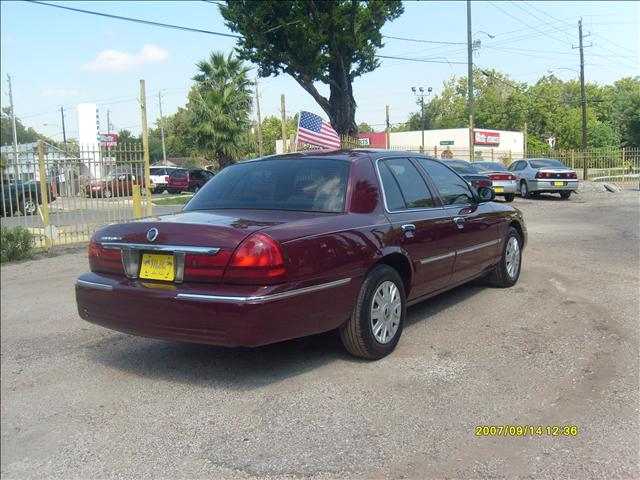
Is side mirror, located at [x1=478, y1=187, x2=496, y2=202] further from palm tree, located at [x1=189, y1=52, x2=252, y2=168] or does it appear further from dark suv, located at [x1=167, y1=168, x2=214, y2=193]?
A: dark suv, located at [x1=167, y1=168, x2=214, y2=193]

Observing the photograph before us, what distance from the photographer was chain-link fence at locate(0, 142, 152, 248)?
10734mm

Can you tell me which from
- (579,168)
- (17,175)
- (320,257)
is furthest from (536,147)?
(320,257)

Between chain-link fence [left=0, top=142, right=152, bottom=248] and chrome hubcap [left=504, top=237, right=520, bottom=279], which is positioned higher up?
chain-link fence [left=0, top=142, right=152, bottom=248]

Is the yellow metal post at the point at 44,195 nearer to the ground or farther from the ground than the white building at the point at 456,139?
nearer to the ground

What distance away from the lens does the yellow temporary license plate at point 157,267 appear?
3881 mm

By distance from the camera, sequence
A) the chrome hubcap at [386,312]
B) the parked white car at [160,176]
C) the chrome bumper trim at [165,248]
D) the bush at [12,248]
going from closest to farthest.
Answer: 1. the bush at [12,248]
2. the chrome bumper trim at [165,248]
3. the chrome hubcap at [386,312]
4. the parked white car at [160,176]

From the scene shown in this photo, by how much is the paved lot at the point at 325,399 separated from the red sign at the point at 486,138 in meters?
56.7

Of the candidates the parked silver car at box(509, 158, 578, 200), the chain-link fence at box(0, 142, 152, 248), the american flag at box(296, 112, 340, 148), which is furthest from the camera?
the parked silver car at box(509, 158, 578, 200)

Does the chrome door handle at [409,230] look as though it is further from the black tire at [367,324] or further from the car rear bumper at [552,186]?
the car rear bumper at [552,186]

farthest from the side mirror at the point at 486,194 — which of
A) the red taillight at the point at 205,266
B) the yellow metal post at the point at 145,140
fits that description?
the yellow metal post at the point at 145,140

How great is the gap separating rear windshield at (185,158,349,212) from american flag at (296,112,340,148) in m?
9.24

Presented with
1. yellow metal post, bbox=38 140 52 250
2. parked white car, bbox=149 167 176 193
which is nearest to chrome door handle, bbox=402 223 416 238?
yellow metal post, bbox=38 140 52 250

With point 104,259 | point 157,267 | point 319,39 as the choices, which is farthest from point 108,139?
point 157,267

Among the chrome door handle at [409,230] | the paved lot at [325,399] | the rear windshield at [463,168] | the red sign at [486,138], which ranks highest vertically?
the red sign at [486,138]
